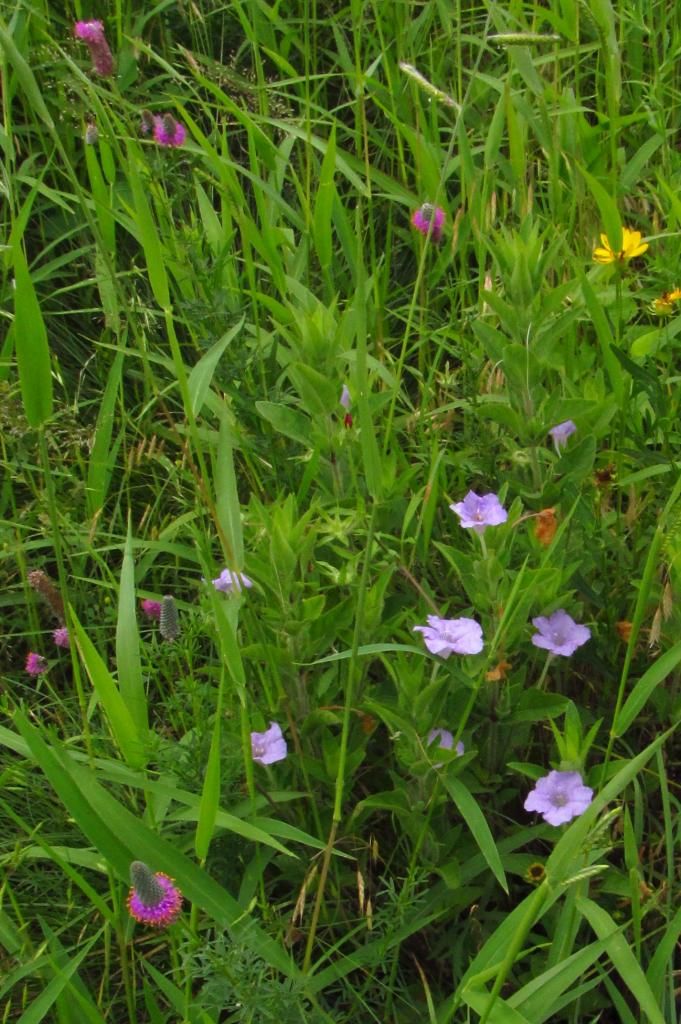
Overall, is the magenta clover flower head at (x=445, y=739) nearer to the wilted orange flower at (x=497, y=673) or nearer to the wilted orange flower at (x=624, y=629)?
the wilted orange flower at (x=497, y=673)

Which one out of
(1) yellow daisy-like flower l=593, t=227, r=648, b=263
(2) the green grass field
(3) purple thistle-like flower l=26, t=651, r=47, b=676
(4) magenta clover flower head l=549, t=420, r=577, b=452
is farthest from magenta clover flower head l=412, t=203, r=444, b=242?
(3) purple thistle-like flower l=26, t=651, r=47, b=676

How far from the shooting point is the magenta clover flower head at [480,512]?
1335 mm

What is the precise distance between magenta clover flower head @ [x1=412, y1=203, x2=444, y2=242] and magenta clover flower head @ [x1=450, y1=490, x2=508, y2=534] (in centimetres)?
49

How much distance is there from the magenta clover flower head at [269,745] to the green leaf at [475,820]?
0.63 feet

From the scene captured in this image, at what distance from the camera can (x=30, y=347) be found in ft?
3.56

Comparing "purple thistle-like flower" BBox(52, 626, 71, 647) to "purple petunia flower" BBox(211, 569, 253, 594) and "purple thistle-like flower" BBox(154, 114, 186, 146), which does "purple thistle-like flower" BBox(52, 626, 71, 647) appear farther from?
"purple thistle-like flower" BBox(154, 114, 186, 146)

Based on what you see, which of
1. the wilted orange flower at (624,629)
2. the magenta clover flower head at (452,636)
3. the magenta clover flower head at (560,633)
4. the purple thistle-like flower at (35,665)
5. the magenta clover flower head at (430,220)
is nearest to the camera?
the magenta clover flower head at (452,636)

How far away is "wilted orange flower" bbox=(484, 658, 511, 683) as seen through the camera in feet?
4.11

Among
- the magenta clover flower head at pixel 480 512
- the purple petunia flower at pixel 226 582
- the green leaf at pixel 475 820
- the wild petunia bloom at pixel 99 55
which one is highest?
the wild petunia bloom at pixel 99 55

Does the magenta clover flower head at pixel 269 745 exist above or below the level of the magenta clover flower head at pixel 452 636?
below

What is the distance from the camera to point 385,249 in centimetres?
218

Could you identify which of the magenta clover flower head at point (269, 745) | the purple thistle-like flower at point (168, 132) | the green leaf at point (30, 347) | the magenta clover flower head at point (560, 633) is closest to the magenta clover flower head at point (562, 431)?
the magenta clover flower head at point (560, 633)

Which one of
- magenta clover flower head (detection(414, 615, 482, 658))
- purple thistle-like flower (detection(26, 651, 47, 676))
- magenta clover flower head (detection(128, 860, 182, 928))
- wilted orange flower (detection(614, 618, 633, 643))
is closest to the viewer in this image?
magenta clover flower head (detection(128, 860, 182, 928))

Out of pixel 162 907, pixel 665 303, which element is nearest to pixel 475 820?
pixel 162 907
